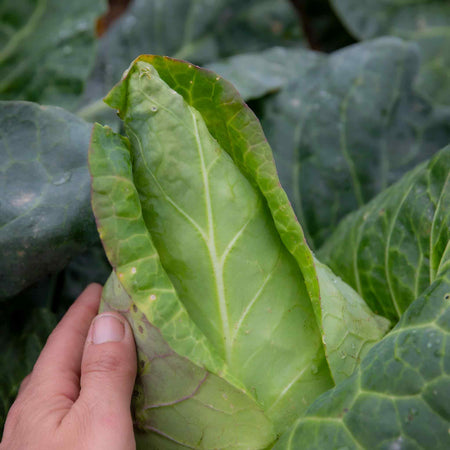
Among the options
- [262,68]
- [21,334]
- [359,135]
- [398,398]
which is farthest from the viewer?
[262,68]

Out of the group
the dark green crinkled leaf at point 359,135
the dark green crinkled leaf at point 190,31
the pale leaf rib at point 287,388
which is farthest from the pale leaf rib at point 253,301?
the dark green crinkled leaf at point 190,31

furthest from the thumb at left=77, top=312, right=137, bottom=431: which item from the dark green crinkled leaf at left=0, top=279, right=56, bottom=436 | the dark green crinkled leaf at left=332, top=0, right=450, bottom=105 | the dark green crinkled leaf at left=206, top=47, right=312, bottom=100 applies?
the dark green crinkled leaf at left=332, top=0, right=450, bottom=105

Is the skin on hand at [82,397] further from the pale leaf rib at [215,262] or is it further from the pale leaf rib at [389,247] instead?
the pale leaf rib at [389,247]

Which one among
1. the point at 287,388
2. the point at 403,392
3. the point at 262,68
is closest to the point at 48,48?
the point at 262,68

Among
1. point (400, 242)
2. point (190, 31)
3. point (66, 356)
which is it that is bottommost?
point (66, 356)

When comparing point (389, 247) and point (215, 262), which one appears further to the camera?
point (389, 247)

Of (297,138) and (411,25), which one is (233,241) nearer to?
(297,138)
